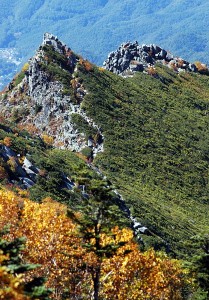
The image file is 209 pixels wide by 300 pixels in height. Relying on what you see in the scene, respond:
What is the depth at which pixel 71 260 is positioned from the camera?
93.2ft

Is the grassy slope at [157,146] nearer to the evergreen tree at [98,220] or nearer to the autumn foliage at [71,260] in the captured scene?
the autumn foliage at [71,260]

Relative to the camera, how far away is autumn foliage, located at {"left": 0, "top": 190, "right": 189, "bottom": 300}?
1091 inches

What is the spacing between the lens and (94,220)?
26.6m

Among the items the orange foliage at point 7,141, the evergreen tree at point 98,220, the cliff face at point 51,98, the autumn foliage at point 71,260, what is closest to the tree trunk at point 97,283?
the evergreen tree at point 98,220

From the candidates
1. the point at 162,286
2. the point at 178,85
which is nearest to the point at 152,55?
the point at 178,85

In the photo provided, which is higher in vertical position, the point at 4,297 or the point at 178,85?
the point at 178,85

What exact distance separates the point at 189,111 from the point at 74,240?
293ft

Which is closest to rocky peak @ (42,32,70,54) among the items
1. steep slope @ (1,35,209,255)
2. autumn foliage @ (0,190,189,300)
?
steep slope @ (1,35,209,255)

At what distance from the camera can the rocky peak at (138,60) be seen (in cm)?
13562

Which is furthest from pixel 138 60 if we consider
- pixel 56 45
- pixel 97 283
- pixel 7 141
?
pixel 97 283

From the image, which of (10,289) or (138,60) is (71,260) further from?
(138,60)

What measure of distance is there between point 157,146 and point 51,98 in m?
25.4

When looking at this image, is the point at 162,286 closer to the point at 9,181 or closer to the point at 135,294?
the point at 135,294

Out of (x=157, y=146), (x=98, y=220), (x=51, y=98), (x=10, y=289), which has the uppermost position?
(x=157, y=146)
